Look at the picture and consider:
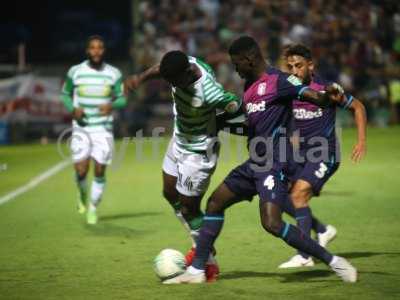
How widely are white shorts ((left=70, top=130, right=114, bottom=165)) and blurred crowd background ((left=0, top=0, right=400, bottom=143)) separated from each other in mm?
13236

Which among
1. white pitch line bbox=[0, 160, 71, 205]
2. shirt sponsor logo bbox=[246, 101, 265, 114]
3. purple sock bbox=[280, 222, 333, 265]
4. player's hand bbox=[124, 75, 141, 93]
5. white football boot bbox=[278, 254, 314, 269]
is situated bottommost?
white pitch line bbox=[0, 160, 71, 205]

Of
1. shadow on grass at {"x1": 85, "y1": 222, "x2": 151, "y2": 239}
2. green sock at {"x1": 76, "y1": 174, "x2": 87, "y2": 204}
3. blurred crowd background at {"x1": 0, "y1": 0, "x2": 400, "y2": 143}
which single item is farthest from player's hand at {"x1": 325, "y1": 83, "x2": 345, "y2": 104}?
blurred crowd background at {"x1": 0, "y1": 0, "x2": 400, "y2": 143}

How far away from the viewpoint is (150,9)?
97.8 feet

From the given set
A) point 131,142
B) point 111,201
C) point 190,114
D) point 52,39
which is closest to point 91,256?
point 190,114

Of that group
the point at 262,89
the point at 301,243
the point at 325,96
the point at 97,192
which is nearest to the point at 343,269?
the point at 301,243

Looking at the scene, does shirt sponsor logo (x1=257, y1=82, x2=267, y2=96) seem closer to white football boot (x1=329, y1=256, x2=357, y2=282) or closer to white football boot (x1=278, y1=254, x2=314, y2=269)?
white football boot (x1=329, y1=256, x2=357, y2=282)

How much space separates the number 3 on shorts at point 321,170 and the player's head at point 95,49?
455 centimetres

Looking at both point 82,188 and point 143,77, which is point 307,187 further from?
point 82,188

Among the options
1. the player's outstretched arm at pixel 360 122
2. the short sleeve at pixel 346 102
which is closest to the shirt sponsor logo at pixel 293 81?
the short sleeve at pixel 346 102

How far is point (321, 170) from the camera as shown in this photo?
9727 millimetres

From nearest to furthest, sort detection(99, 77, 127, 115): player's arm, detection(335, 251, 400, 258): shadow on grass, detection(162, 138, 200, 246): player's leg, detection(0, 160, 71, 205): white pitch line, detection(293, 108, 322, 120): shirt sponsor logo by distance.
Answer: detection(162, 138, 200, 246): player's leg < detection(335, 251, 400, 258): shadow on grass < detection(293, 108, 322, 120): shirt sponsor logo < detection(99, 77, 127, 115): player's arm < detection(0, 160, 71, 205): white pitch line

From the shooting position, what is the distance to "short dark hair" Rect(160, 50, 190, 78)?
26.9ft

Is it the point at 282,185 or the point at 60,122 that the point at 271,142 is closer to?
the point at 282,185

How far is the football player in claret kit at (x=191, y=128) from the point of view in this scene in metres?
8.41
